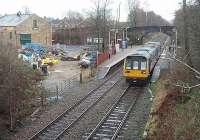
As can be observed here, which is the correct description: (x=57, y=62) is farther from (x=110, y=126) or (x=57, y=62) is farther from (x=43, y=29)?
(x=110, y=126)

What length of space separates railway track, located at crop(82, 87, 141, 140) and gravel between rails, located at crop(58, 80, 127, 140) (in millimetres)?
357

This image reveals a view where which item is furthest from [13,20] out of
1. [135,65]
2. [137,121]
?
[137,121]

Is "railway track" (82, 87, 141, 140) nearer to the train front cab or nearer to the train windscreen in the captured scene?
the train front cab

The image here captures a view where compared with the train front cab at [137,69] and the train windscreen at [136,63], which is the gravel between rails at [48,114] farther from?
the train windscreen at [136,63]

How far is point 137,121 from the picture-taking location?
2133cm

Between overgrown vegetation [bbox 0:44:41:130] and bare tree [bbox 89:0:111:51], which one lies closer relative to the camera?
overgrown vegetation [bbox 0:44:41:130]

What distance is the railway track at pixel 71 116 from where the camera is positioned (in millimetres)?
18656

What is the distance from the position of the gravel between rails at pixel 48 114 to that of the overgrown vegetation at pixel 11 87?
72cm

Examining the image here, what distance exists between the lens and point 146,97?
28.0m

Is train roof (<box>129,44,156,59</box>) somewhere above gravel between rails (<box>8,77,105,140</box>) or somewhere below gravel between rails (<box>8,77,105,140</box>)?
above

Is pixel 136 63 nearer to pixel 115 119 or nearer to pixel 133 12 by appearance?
pixel 115 119

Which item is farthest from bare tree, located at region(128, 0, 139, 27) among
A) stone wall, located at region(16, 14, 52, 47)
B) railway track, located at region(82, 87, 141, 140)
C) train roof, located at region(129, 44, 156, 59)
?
railway track, located at region(82, 87, 141, 140)

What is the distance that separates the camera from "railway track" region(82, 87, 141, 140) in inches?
733

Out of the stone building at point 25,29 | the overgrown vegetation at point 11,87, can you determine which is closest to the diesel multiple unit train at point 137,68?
the overgrown vegetation at point 11,87
